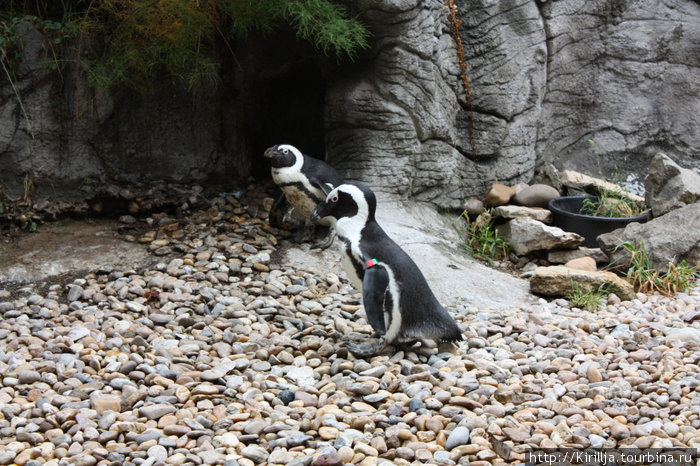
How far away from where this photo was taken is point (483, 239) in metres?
5.46

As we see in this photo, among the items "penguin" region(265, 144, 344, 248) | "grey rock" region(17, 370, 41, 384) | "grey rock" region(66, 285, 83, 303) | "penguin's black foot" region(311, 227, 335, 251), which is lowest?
"grey rock" region(17, 370, 41, 384)

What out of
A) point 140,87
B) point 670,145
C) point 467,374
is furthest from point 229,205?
point 670,145

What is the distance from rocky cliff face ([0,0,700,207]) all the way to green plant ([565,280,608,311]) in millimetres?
1673

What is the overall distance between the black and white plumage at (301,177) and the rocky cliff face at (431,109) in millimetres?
639

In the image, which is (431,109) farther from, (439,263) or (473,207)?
(439,263)

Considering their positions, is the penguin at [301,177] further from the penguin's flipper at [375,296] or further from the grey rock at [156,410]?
the grey rock at [156,410]

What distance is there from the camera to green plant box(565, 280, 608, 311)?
4.20 meters

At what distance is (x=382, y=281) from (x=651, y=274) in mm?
2472

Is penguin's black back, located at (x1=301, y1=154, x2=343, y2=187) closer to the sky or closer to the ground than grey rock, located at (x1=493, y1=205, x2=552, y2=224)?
closer to the sky

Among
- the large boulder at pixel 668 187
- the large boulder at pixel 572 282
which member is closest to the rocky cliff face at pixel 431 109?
the large boulder at pixel 668 187

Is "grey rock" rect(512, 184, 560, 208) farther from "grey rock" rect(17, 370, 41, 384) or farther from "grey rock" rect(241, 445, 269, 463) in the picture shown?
"grey rock" rect(17, 370, 41, 384)

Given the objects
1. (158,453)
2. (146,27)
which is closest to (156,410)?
(158,453)

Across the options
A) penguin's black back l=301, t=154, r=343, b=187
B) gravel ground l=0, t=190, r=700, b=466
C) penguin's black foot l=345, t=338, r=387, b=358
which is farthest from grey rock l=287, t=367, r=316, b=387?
penguin's black back l=301, t=154, r=343, b=187

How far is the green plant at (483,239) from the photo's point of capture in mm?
5359
